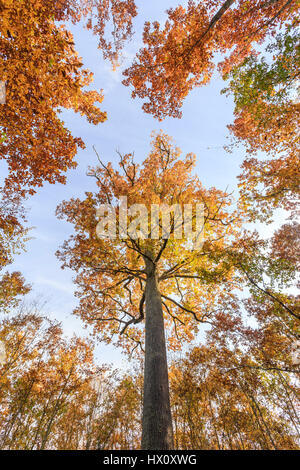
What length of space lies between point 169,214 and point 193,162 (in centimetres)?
358

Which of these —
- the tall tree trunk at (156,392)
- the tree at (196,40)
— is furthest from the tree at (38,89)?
the tall tree trunk at (156,392)

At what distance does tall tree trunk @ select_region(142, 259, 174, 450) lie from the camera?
265cm

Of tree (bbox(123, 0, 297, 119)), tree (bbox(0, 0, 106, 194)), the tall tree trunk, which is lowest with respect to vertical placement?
the tall tree trunk

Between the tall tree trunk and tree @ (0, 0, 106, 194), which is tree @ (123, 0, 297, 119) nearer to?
tree @ (0, 0, 106, 194)

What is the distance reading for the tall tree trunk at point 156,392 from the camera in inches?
104

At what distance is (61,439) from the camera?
49.8ft

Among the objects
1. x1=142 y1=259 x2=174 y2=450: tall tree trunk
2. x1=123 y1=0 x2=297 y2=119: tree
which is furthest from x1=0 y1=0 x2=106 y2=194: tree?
x1=142 y1=259 x2=174 y2=450: tall tree trunk

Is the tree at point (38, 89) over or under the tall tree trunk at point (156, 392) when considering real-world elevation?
over

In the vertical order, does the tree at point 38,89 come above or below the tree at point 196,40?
below

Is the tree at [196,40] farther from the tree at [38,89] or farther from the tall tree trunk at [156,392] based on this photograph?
the tall tree trunk at [156,392]

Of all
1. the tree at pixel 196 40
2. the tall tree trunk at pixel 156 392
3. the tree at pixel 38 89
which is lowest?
the tall tree trunk at pixel 156 392

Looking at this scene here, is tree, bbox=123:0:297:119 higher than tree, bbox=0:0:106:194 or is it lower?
higher

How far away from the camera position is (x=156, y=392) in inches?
123

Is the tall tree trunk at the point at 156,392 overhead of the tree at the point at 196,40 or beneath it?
beneath
